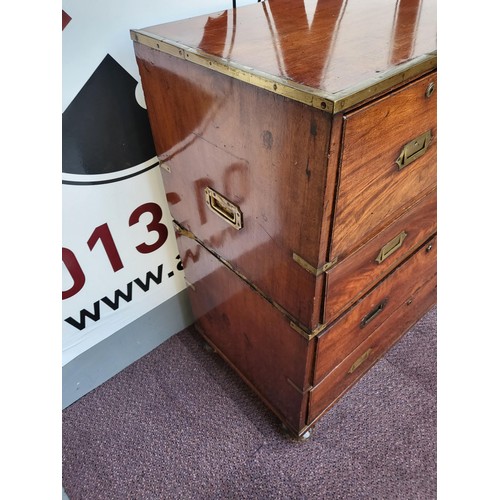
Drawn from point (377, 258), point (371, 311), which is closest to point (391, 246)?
point (377, 258)

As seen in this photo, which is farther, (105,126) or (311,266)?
(105,126)

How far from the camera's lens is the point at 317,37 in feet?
2.38

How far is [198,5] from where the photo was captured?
37.4 inches

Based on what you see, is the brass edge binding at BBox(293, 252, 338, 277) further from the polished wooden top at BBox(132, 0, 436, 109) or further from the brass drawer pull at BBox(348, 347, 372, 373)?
the brass drawer pull at BBox(348, 347, 372, 373)

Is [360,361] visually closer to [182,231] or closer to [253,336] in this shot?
[253,336]

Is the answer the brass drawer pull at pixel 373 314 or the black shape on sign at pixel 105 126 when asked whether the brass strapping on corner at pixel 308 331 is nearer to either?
the brass drawer pull at pixel 373 314

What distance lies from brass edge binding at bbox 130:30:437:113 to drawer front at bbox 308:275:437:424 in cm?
71

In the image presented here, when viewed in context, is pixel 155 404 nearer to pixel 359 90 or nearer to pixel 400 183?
pixel 400 183

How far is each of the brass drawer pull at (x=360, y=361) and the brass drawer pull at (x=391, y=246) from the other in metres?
0.37

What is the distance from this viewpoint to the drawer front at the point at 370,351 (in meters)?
1.07

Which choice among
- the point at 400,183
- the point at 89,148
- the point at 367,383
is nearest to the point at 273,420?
the point at 367,383

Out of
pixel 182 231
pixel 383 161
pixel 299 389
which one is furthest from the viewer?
pixel 182 231

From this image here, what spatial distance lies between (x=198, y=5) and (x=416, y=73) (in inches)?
23.0

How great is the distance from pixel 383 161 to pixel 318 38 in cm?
25
